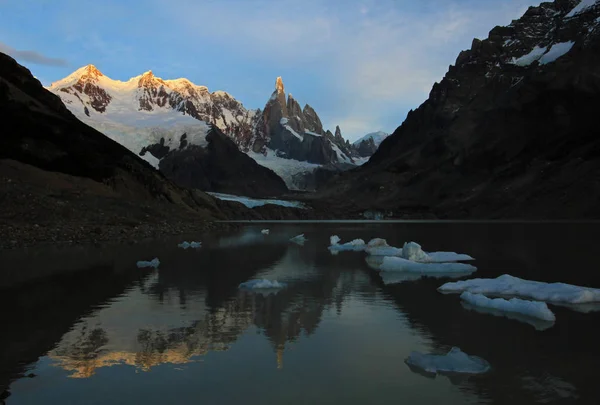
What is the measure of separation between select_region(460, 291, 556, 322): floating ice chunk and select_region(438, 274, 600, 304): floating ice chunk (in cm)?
210

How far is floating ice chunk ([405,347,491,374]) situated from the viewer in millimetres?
11758

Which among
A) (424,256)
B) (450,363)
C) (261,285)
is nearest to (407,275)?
(424,256)

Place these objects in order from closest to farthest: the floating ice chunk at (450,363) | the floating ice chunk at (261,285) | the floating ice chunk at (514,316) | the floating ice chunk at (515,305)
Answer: the floating ice chunk at (450,363), the floating ice chunk at (514,316), the floating ice chunk at (515,305), the floating ice chunk at (261,285)

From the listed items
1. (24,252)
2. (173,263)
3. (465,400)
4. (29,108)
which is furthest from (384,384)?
(29,108)

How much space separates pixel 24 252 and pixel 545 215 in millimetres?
155935

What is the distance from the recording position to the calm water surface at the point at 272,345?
34.5 ft

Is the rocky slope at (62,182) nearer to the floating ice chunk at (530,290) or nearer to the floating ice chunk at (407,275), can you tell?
the floating ice chunk at (407,275)

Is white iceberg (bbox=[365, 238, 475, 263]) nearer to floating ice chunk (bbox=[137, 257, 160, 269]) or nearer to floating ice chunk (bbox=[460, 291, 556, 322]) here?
floating ice chunk (bbox=[460, 291, 556, 322])

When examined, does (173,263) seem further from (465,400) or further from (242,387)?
(465,400)

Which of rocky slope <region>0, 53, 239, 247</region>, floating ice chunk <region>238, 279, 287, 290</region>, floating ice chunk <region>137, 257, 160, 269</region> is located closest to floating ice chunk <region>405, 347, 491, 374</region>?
floating ice chunk <region>238, 279, 287, 290</region>

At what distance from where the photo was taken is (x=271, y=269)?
3353cm

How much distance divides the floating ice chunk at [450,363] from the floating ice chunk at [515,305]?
20.7 feet

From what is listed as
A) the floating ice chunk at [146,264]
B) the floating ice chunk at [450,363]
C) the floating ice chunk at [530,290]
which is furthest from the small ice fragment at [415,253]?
the floating ice chunk at [450,363]

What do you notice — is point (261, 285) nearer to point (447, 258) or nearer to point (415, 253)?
point (415, 253)
